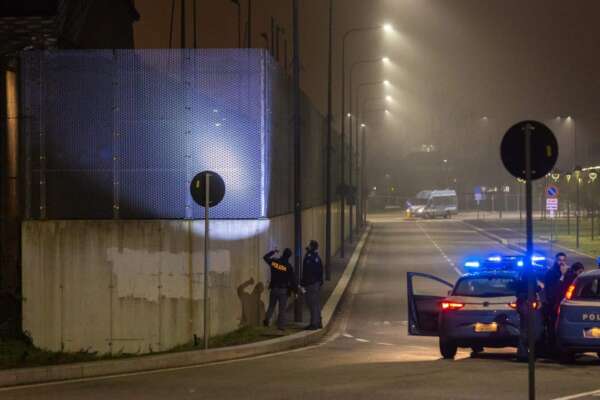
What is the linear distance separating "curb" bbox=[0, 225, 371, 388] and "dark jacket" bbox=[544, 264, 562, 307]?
4553mm

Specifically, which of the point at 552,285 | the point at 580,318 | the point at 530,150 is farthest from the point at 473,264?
the point at 530,150

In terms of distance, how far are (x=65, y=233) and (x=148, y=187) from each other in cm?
180

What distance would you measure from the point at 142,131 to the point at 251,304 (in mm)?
3915

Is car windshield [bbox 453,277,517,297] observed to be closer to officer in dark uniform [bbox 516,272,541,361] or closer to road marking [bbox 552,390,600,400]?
officer in dark uniform [bbox 516,272,541,361]

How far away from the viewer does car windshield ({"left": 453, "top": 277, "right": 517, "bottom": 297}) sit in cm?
1792

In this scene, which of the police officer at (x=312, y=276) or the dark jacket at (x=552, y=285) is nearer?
the dark jacket at (x=552, y=285)

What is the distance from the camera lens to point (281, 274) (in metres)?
22.3

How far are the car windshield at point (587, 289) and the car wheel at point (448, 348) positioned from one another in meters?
2.09

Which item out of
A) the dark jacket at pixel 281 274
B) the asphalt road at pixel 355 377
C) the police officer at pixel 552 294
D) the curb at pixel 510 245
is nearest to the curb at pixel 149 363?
the asphalt road at pixel 355 377

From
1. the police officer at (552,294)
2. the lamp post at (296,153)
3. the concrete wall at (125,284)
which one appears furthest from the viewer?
the lamp post at (296,153)

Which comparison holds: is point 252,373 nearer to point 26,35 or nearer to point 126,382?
point 126,382

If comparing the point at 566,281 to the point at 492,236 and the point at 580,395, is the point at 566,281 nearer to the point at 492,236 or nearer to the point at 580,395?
the point at 580,395

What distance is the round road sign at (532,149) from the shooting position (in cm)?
1040

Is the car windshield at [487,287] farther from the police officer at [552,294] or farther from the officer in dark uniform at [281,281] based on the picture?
the officer in dark uniform at [281,281]
